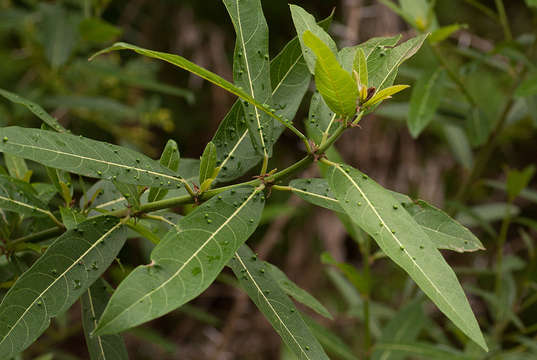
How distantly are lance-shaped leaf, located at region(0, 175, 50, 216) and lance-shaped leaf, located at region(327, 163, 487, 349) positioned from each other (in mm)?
398

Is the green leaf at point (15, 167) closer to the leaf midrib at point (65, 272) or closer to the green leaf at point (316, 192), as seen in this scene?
the leaf midrib at point (65, 272)

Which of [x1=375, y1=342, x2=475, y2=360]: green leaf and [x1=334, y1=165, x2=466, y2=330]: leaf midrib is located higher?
[x1=334, y1=165, x2=466, y2=330]: leaf midrib

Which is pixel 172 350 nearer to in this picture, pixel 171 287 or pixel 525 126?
pixel 171 287

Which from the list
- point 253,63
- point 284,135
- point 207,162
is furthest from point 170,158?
point 284,135

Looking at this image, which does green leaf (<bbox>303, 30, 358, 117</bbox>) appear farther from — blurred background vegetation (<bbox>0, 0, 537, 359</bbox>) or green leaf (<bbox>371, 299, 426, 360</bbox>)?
blurred background vegetation (<bbox>0, 0, 537, 359</bbox>)

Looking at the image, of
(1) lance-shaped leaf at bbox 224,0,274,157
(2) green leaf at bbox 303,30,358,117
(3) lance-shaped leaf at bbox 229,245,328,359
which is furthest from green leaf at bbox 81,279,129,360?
(2) green leaf at bbox 303,30,358,117

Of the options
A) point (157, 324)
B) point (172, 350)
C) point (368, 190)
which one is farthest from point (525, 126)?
point (157, 324)

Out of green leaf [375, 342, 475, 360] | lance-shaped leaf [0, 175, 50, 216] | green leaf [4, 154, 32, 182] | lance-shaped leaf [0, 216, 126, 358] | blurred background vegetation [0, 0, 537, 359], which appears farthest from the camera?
blurred background vegetation [0, 0, 537, 359]

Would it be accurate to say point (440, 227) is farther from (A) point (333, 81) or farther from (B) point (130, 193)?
(B) point (130, 193)

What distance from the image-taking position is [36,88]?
179 centimetres

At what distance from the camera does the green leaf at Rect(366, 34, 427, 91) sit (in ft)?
2.15

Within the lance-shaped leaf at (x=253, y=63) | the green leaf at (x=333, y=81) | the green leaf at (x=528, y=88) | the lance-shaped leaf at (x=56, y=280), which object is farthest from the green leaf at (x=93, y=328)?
the green leaf at (x=528, y=88)

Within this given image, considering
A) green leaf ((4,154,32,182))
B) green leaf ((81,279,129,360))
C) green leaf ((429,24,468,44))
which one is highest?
green leaf ((429,24,468,44))

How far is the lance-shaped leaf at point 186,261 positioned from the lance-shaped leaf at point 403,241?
0.37 feet
